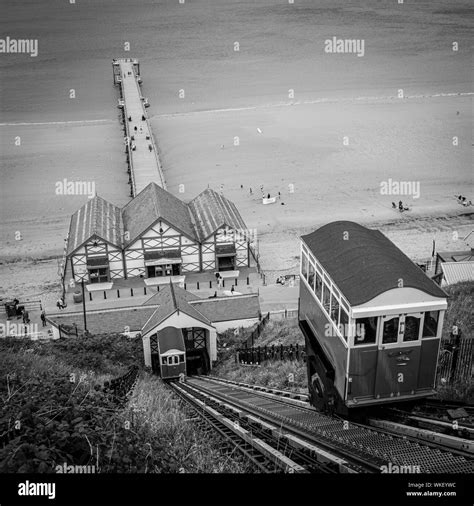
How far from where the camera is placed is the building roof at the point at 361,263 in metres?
11.6

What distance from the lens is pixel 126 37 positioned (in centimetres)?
12281

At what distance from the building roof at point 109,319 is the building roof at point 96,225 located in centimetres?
604

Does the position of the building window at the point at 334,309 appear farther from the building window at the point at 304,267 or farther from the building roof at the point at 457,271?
the building roof at the point at 457,271

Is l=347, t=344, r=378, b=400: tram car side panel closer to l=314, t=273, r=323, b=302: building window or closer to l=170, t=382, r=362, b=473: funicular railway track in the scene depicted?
l=170, t=382, r=362, b=473: funicular railway track

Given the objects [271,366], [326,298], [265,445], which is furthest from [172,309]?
[265,445]

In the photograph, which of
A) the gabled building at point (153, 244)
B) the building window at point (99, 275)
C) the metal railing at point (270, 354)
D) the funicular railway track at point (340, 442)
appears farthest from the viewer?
the building window at point (99, 275)

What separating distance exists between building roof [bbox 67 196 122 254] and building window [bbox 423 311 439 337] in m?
23.2

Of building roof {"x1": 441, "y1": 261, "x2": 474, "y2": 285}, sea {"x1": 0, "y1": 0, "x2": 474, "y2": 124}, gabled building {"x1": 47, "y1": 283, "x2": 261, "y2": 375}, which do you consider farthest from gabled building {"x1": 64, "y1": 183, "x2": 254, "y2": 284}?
sea {"x1": 0, "y1": 0, "x2": 474, "y2": 124}

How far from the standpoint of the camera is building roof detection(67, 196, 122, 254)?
105 feet

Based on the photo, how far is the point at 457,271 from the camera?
85.1 ft

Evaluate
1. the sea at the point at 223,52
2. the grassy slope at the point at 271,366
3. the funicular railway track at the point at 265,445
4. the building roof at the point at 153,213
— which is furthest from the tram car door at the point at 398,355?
the sea at the point at 223,52

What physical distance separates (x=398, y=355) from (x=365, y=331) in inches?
37.5

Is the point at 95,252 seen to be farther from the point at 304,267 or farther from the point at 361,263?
the point at 361,263

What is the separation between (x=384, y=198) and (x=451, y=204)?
A: 5089 mm
